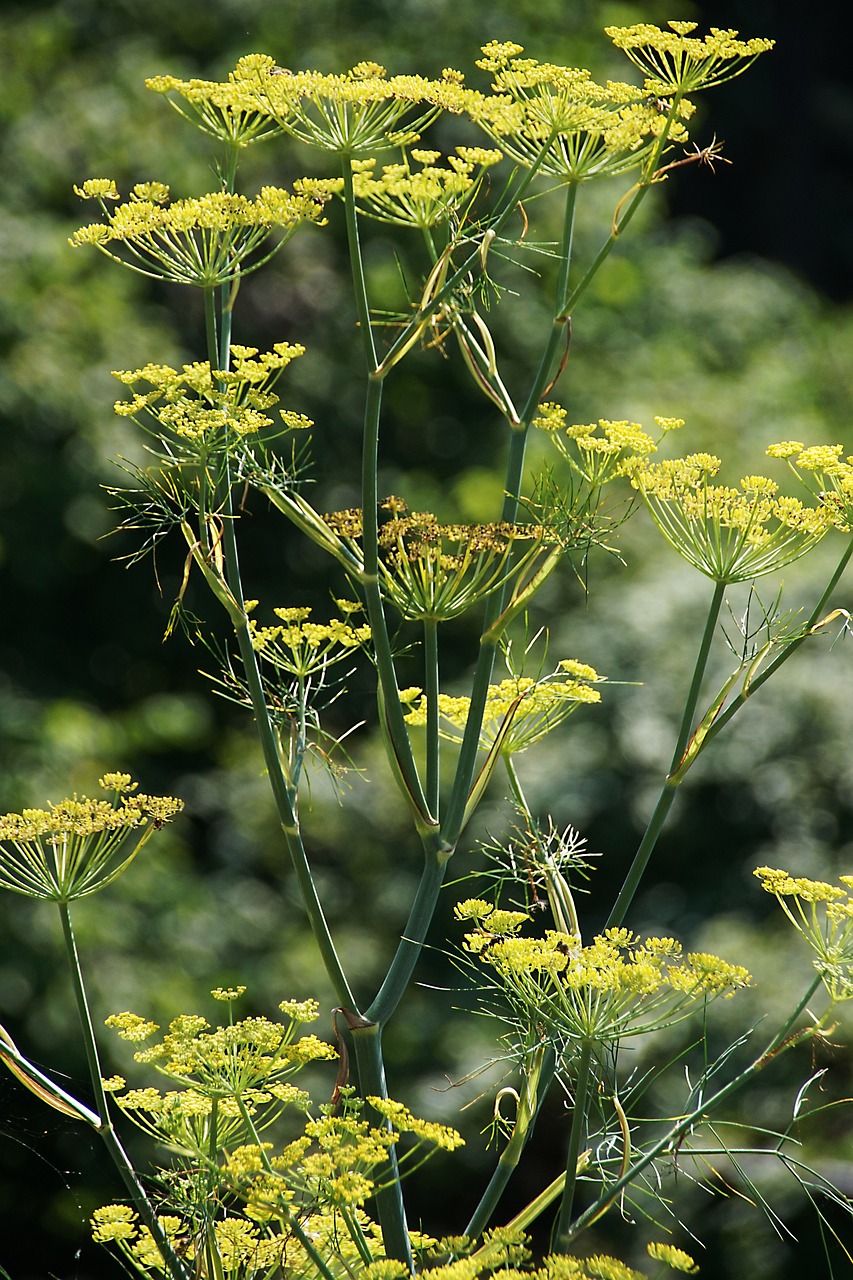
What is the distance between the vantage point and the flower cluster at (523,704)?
1677 millimetres

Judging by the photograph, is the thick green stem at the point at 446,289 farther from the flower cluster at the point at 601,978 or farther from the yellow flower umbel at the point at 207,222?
the flower cluster at the point at 601,978

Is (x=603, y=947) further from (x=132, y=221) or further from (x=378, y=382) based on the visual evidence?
(x=132, y=221)

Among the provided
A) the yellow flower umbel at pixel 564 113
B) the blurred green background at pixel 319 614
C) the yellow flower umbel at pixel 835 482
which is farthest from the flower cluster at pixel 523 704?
the blurred green background at pixel 319 614

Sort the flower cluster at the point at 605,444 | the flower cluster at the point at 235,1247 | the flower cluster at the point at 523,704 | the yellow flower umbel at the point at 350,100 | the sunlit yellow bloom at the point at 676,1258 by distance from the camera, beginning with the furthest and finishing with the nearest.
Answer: the flower cluster at the point at 523,704, the flower cluster at the point at 605,444, the flower cluster at the point at 235,1247, the yellow flower umbel at the point at 350,100, the sunlit yellow bloom at the point at 676,1258

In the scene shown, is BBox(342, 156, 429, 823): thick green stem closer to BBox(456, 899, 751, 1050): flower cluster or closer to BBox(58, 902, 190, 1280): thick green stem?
BBox(456, 899, 751, 1050): flower cluster

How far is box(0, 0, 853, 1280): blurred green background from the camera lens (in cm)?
447

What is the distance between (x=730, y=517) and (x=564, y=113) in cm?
46

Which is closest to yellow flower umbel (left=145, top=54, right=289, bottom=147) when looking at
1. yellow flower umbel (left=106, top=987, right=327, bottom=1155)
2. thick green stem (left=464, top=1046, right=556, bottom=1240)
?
yellow flower umbel (left=106, top=987, right=327, bottom=1155)

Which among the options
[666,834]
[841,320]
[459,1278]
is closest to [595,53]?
[841,320]

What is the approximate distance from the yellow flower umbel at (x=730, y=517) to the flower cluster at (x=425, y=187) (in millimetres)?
356

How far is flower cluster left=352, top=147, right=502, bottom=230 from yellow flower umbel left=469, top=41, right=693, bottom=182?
0.13 ft

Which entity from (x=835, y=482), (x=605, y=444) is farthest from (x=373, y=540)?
(x=835, y=482)

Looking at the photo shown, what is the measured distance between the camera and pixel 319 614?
20.2 feet

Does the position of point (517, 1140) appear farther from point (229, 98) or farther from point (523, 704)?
point (229, 98)
